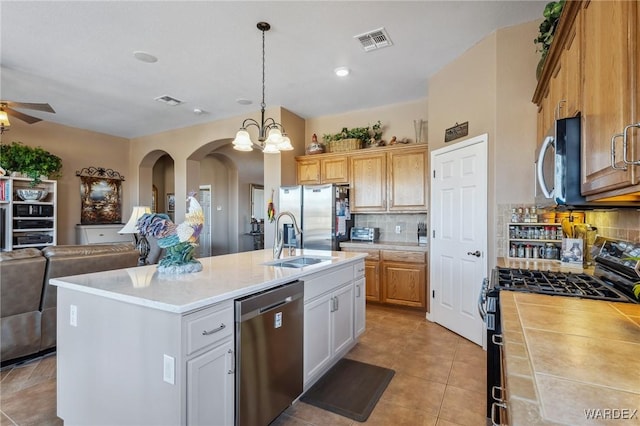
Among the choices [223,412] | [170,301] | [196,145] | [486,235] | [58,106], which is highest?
[58,106]

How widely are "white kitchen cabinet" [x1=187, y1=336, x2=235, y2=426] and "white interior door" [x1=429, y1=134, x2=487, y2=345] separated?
2560 mm

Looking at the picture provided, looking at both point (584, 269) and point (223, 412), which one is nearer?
point (223, 412)

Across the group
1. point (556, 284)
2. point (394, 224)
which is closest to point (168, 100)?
point (394, 224)

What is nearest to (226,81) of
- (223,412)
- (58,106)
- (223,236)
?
(58,106)

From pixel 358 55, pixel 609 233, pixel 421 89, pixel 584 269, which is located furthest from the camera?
pixel 421 89

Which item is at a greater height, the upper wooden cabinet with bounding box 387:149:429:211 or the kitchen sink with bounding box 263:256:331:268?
the upper wooden cabinet with bounding box 387:149:429:211

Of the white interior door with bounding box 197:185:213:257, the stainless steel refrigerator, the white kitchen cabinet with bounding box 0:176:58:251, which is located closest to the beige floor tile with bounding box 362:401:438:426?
the stainless steel refrigerator

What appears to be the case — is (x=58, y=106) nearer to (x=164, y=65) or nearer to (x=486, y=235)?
(x=164, y=65)

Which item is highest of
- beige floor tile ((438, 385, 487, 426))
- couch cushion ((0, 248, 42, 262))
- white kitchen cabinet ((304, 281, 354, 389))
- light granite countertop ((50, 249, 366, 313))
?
couch cushion ((0, 248, 42, 262))

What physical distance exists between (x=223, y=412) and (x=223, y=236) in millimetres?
7480

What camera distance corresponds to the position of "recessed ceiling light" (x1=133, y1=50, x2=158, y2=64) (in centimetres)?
325

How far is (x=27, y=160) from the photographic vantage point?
504 cm

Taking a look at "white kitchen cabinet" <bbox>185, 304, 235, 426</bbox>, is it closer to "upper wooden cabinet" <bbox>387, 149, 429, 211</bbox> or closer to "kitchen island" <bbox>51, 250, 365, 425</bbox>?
"kitchen island" <bbox>51, 250, 365, 425</bbox>

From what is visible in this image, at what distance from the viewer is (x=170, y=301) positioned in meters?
1.39
